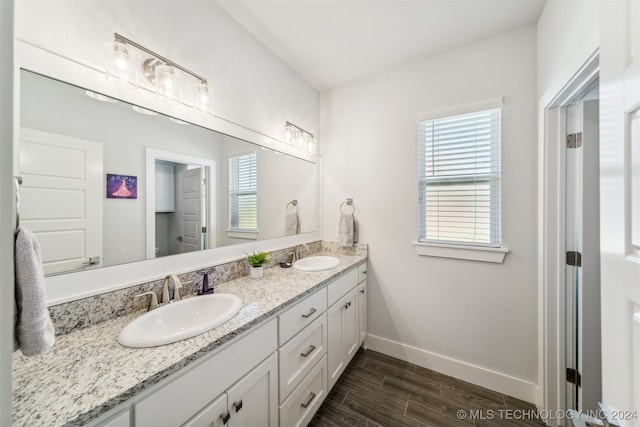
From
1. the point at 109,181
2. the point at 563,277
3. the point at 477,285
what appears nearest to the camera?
the point at 109,181

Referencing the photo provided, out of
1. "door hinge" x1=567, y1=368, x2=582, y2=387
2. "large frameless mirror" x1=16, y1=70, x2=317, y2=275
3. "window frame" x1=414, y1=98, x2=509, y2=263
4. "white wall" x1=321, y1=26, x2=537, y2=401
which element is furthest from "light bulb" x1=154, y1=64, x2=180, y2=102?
"door hinge" x1=567, y1=368, x2=582, y2=387

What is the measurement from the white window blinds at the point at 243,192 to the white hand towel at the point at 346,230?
0.87 metres

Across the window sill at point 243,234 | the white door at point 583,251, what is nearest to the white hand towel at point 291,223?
the window sill at point 243,234

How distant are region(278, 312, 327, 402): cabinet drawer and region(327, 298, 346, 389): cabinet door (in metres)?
0.07

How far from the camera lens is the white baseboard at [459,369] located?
166 cm

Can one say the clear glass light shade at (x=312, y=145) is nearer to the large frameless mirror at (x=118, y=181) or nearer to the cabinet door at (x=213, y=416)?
the large frameless mirror at (x=118, y=181)

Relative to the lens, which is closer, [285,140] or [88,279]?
[88,279]

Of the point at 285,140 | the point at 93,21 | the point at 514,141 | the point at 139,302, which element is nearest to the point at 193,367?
the point at 139,302

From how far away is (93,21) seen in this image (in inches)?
38.8

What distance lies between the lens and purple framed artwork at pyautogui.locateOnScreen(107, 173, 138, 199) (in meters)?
1.05

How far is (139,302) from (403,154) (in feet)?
6.93

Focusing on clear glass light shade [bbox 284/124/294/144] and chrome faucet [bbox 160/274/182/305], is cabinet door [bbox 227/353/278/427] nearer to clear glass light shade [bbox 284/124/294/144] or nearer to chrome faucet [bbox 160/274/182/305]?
chrome faucet [bbox 160/274/182/305]

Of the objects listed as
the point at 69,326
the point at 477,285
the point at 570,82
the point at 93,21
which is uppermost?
the point at 93,21

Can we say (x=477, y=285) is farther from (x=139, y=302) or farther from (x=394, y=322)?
(x=139, y=302)
